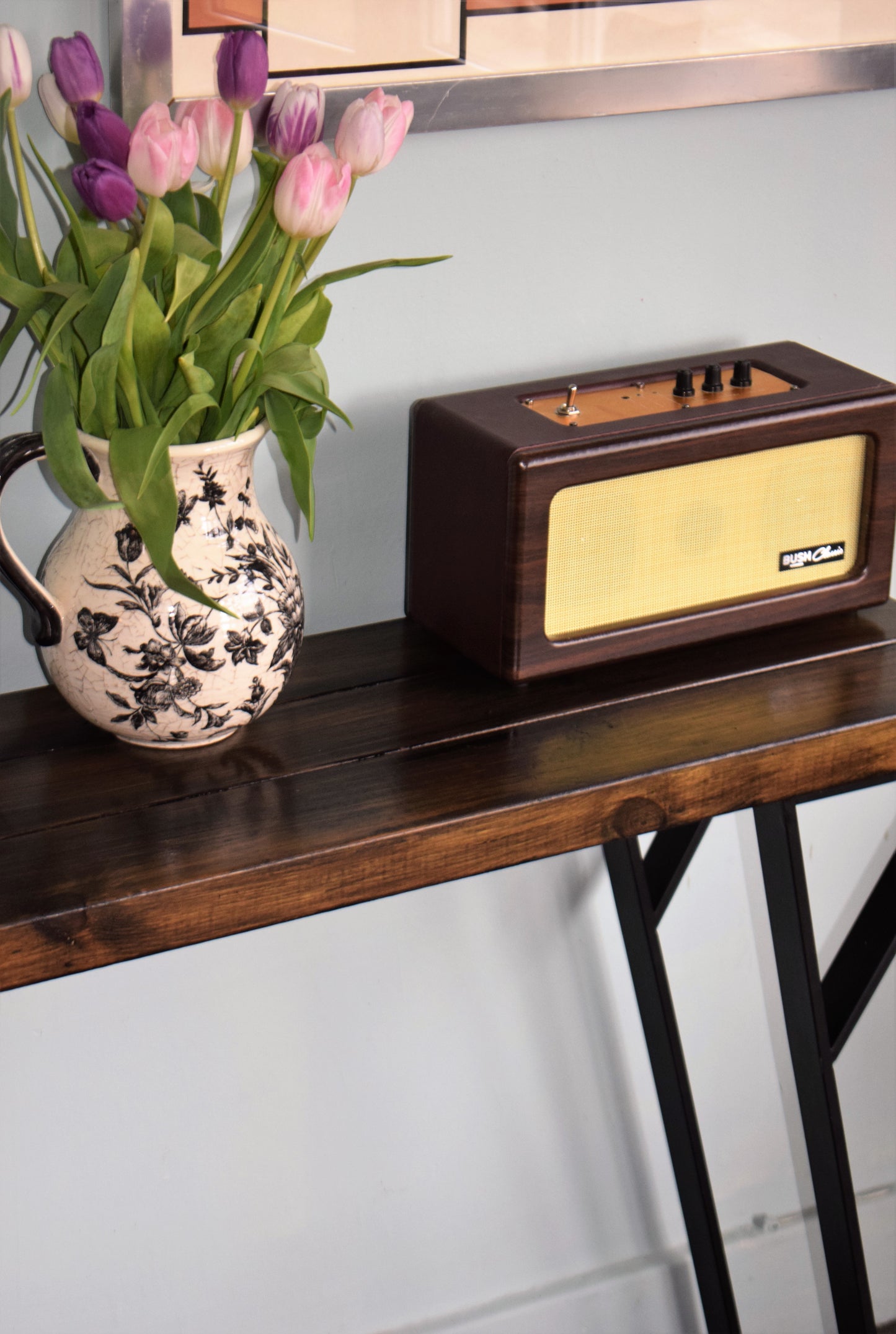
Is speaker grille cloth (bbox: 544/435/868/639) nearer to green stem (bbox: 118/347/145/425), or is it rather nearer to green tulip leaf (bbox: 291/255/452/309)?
green tulip leaf (bbox: 291/255/452/309)

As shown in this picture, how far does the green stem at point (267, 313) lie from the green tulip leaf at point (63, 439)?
106 mm

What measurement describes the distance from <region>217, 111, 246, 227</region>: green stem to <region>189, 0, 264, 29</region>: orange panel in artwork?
0.45 feet

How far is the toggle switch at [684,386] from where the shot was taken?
1086 mm

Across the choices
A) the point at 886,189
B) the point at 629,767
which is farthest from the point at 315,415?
the point at 886,189

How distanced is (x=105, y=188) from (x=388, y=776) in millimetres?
414

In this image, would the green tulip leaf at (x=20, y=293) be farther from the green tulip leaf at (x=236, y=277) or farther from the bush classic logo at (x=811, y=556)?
the bush classic logo at (x=811, y=556)

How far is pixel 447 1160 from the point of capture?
1509 millimetres

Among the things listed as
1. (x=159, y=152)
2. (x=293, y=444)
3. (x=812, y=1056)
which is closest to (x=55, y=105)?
(x=159, y=152)

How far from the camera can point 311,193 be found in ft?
2.64

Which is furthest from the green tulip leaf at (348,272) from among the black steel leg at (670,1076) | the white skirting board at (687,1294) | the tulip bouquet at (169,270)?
the white skirting board at (687,1294)

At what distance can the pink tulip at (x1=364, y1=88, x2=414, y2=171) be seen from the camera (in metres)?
0.84

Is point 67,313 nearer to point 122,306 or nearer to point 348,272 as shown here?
point 122,306

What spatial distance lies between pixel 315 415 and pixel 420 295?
24cm

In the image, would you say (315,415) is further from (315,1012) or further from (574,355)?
(315,1012)
